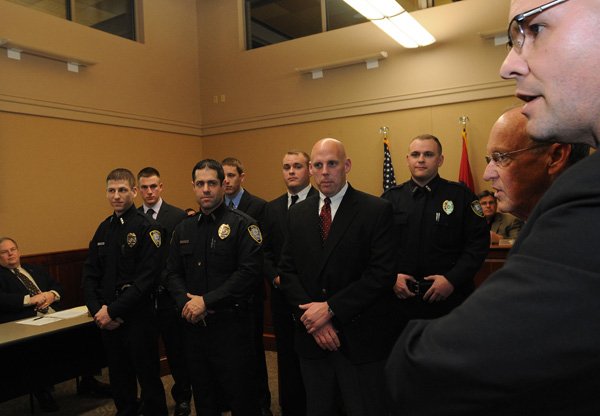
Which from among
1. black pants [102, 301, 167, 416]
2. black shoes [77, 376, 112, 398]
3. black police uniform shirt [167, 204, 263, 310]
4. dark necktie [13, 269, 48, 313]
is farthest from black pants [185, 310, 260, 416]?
dark necktie [13, 269, 48, 313]

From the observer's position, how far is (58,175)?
5461 millimetres

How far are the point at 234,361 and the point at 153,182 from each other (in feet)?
7.04

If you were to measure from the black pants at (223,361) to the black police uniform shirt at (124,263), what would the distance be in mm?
532

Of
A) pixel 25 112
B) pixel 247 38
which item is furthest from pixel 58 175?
pixel 247 38

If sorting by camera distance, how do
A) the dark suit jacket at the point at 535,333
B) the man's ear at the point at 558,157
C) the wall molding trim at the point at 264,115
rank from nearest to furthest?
the dark suit jacket at the point at 535,333 → the man's ear at the point at 558,157 → the wall molding trim at the point at 264,115

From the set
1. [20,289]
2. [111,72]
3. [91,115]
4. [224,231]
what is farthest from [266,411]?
[111,72]

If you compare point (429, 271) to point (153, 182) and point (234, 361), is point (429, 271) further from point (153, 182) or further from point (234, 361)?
point (153, 182)

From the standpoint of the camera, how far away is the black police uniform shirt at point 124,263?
319 cm

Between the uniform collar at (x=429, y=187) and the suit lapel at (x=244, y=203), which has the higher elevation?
the uniform collar at (x=429, y=187)

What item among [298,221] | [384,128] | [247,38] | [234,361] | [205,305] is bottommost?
[234,361]

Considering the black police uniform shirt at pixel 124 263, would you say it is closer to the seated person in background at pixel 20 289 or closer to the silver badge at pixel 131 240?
the silver badge at pixel 131 240

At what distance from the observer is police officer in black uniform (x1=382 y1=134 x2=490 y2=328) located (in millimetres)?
2863

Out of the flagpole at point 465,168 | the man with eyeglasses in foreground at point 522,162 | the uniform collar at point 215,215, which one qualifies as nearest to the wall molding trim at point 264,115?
the flagpole at point 465,168

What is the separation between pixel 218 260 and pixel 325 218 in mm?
749
